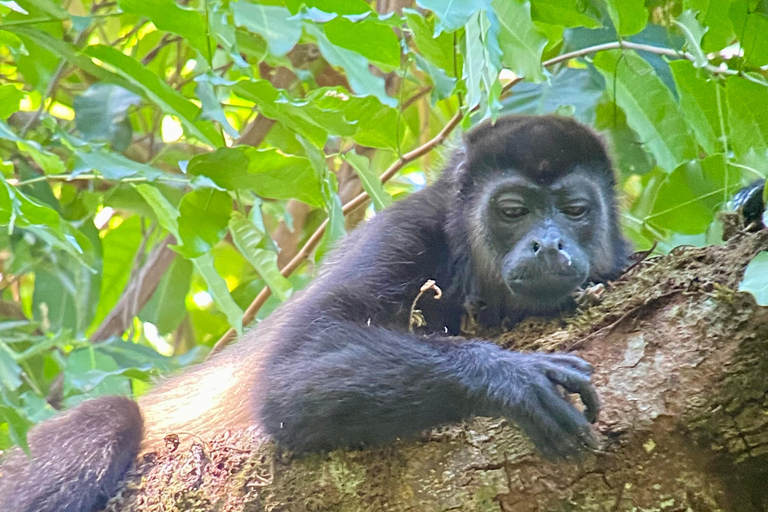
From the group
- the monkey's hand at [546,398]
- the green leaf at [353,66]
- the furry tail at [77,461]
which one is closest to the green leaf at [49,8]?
the green leaf at [353,66]

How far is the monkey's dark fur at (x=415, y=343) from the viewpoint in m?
2.16

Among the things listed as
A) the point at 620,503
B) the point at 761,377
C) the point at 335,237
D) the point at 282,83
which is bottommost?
the point at 620,503

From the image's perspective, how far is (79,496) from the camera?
267cm

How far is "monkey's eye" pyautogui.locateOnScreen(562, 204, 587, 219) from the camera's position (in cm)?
301

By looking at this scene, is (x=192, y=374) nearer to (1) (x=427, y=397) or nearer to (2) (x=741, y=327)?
(1) (x=427, y=397)

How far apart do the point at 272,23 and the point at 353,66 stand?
32 cm

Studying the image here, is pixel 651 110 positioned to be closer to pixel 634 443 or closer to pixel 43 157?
pixel 634 443

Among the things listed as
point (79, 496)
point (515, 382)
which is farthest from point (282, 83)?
point (515, 382)

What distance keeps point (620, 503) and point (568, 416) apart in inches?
8.5

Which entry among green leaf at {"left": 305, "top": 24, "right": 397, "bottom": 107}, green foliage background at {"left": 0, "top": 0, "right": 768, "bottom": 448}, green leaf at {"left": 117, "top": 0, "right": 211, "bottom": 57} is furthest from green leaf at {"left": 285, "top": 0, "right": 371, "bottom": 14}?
green leaf at {"left": 117, "top": 0, "right": 211, "bottom": 57}

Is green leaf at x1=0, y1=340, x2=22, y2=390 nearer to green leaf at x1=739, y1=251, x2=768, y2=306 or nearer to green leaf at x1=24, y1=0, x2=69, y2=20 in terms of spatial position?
green leaf at x1=24, y1=0, x2=69, y2=20

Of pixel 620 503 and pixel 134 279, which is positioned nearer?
pixel 620 503

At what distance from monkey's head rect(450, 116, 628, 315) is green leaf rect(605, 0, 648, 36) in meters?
0.55

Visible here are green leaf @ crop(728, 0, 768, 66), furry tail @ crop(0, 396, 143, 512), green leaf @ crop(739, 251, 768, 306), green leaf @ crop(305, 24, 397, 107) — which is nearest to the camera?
green leaf @ crop(739, 251, 768, 306)
